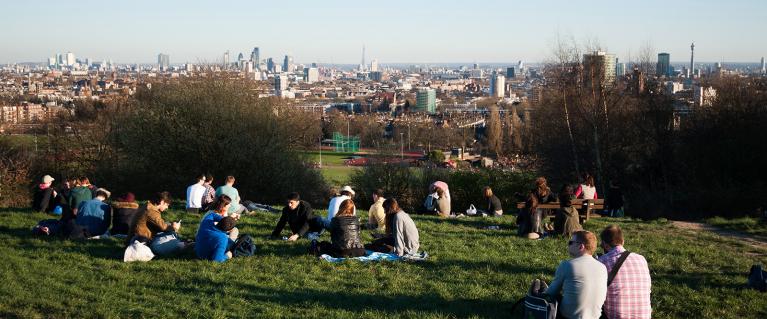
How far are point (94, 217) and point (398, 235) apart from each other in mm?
5074

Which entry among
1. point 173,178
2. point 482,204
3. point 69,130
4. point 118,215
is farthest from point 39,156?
point 118,215

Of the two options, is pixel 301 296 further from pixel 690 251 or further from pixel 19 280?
pixel 690 251

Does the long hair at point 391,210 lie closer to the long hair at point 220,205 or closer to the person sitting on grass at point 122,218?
the long hair at point 220,205

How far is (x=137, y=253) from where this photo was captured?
9844 mm

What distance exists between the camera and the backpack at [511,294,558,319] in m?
6.88

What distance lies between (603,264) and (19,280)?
274 inches

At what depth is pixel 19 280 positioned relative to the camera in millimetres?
8812

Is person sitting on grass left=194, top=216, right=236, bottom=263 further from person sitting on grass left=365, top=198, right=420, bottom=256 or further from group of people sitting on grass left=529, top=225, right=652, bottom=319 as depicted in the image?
group of people sitting on grass left=529, top=225, right=652, bottom=319

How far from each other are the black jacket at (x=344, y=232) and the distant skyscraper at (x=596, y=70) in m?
19.4

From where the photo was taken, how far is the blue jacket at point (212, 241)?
387 inches

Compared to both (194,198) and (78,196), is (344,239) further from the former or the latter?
(194,198)

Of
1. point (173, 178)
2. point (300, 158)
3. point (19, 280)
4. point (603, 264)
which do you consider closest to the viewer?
point (603, 264)

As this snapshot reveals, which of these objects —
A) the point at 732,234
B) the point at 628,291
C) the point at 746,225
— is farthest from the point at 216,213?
the point at 746,225

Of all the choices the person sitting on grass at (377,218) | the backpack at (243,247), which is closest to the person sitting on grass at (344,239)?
the backpack at (243,247)
